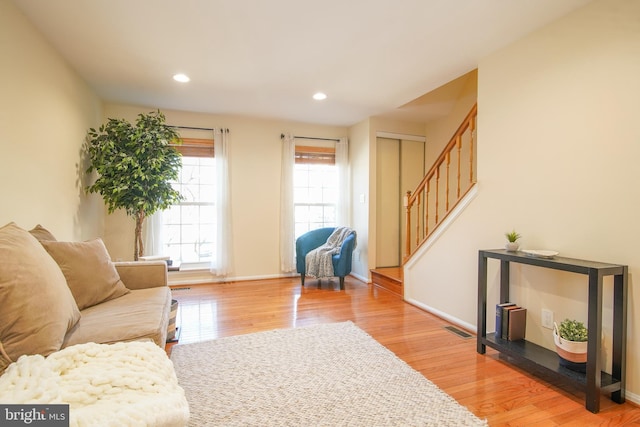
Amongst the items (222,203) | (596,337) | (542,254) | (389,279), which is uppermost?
(222,203)

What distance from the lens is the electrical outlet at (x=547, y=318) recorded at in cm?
228

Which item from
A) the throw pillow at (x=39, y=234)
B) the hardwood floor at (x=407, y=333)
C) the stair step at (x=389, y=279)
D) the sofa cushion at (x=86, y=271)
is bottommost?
the hardwood floor at (x=407, y=333)

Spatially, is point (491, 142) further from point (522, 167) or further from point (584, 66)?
point (584, 66)

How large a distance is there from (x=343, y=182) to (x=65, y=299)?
4.11 meters

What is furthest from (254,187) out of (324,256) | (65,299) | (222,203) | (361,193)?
(65,299)

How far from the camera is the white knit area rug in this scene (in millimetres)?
1683

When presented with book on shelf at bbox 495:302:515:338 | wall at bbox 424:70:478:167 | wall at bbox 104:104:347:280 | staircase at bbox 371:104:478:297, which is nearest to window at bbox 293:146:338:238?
wall at bbox 104:104:347:280

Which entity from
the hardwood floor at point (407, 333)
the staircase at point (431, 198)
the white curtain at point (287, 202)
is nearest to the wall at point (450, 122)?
the staircase at point (431, 198)

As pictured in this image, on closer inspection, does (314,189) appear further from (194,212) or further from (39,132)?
(39,132)

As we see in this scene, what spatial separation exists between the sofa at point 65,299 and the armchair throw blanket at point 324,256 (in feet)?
7.44

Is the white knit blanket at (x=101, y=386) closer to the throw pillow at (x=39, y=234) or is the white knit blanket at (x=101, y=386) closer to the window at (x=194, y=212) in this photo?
the throw pillow at (x=39, y=234)

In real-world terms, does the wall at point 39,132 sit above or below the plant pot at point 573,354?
above

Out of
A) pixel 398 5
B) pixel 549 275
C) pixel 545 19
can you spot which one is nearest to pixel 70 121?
pixel 398 5

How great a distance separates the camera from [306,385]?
→ 6.54ft
